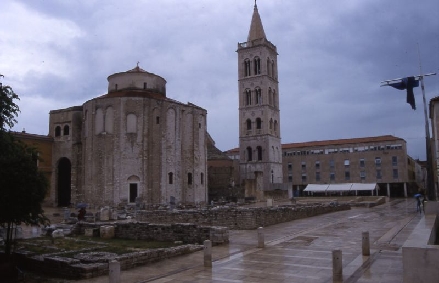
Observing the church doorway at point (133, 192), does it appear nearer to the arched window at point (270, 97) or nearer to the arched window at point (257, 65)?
the arched window at point (270, 97)

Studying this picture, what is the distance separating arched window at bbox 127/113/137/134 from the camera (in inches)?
1575

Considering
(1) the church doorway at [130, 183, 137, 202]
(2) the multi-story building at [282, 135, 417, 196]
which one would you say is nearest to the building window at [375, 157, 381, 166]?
(2) the multi-story building at [282, 135, 417, 196]

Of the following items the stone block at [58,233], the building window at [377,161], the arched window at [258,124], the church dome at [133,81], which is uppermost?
the church dome at [133,81]

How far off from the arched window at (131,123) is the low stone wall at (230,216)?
17.8 meters

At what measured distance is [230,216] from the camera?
20031 mm

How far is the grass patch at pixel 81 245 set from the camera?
13.5 m

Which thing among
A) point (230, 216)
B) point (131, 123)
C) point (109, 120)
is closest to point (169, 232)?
point (230, 216)

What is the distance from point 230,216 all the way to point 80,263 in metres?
10.7

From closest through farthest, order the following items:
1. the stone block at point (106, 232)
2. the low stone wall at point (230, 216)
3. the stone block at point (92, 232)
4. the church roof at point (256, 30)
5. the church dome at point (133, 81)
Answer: the stone block at point (106, 232) < the stone block at point (92, 232) < the low stone wall at point (230, 216) < the church dome at point (133, 81) < the church roof at point (256, 30)

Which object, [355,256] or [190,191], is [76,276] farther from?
[190,191]

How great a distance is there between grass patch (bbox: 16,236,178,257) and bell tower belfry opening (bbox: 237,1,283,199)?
48.8 m

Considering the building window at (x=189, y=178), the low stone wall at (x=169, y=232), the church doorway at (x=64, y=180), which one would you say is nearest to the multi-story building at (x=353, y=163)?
the building window at (x=189, y=178)

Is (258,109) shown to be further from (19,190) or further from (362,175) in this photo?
(19,190)

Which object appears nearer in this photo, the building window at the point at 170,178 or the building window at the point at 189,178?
the building window at the point at 170,178
